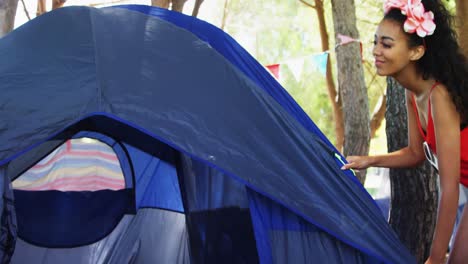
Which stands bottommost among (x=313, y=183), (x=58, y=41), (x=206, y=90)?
(x=313, y=183)

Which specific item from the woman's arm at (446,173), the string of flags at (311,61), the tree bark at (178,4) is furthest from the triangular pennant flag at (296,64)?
the woman's arm at (446,173)

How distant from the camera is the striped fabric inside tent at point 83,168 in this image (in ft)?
13.5

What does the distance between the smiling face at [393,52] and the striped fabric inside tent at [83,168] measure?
2.09 metres

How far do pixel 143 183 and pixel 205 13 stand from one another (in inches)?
464

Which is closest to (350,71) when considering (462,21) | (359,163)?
(462,21)

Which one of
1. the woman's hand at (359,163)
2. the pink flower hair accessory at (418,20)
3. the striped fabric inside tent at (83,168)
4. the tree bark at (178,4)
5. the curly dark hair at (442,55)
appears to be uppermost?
the tree bark at (178,4)

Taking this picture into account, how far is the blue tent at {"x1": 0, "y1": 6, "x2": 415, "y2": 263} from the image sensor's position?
2.52m

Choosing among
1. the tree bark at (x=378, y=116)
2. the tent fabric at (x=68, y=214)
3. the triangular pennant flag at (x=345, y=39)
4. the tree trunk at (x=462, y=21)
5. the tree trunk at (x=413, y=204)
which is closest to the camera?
the tree trunk at (x=413, y=204)

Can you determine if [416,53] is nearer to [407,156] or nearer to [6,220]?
[407,156]

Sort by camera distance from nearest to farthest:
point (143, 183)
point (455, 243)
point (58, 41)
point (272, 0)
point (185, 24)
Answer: point (455, 243) < point (58, 41) < point (185, 24) < point (143, 183) < point (272, 0)

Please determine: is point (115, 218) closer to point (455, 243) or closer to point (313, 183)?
point (313, 183)

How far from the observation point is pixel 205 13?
612 inches

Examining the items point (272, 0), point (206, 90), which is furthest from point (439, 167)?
point (272, 0)

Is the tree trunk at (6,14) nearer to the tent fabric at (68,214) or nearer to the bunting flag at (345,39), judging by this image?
the tent fabric at (68,214)
